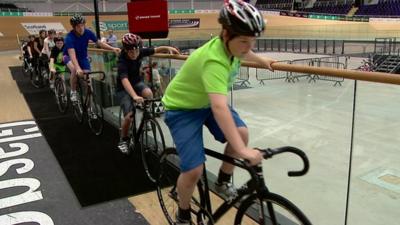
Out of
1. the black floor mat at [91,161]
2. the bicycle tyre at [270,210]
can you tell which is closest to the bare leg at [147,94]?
the black floor mat at [91,161]

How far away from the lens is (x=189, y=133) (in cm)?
229

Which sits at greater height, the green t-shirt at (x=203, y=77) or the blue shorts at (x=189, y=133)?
the green t-shirt at (x=203, y=77)

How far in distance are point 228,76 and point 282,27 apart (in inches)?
1339

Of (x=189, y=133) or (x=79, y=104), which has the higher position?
(x=189, y=133)

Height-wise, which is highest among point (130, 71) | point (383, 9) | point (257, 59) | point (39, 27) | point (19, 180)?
point (383, 9)

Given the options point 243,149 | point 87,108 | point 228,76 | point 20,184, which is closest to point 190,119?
point 228,76

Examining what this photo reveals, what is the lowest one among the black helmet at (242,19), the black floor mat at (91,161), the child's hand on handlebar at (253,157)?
the black floor mat at (91,161)

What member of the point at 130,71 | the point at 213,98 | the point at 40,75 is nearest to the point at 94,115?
the point at 130,71

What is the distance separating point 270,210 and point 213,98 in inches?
24.9

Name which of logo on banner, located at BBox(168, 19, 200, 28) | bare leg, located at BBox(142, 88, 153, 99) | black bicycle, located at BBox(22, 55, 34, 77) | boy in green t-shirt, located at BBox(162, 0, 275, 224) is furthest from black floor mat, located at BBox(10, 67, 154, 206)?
logo on banner, located at BBox(168, 19, 200, 28)

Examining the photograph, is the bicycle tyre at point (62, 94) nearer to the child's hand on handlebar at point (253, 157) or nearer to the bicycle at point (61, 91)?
the bicycle at point (61, 91)

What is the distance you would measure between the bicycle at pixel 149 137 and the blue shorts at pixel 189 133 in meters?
1.55

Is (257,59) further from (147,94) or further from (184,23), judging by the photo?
(184,23)

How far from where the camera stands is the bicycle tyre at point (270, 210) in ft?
5.97
